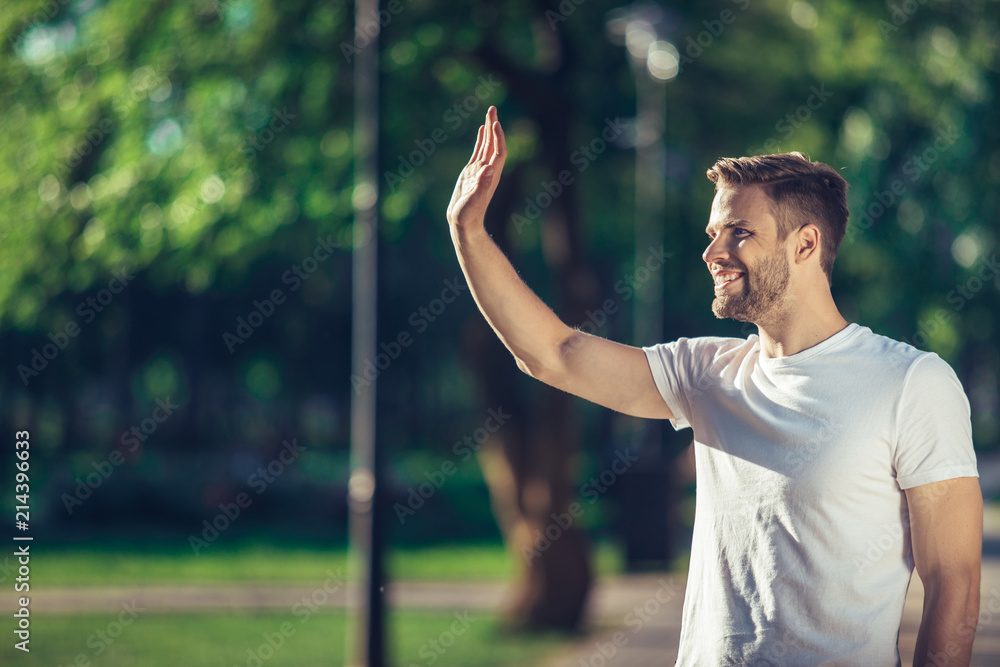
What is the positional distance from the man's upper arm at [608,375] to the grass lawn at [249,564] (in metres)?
11.6

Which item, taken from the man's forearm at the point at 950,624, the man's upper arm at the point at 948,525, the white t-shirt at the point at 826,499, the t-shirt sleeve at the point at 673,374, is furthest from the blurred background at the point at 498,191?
the man's forearm at the point at 950,624

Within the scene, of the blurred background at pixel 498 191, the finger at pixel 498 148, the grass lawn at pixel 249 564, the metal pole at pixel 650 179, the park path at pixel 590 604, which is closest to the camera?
the finger at pixel 498 148

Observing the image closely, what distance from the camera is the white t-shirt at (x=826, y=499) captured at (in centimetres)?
220

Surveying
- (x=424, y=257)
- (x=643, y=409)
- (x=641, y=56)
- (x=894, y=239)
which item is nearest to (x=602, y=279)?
(x=424, y=257)

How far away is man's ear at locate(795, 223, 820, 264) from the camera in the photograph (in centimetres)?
246

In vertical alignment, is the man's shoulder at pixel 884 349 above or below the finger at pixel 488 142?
below

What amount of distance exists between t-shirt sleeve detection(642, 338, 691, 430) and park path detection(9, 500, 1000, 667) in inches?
248

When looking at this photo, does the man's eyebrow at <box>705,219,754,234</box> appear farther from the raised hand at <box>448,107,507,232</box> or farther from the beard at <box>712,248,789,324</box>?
the raised hand at <box>448,107,507,232</box>

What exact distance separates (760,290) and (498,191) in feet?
24.3

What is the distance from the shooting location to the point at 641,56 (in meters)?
11.6

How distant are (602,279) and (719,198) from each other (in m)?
24.6

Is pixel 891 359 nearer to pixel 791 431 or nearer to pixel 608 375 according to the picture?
pixel 791 431

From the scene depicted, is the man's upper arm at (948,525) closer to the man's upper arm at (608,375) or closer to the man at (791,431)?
the man at (791,431)

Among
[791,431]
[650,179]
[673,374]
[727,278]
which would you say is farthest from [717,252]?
[650,179]
